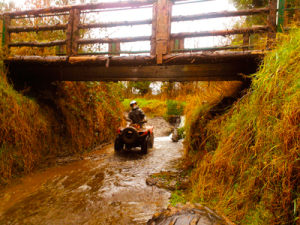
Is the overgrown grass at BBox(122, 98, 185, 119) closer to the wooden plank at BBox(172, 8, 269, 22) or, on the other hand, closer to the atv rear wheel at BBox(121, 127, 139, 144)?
the atv rear wheel at BBox(121, 127, 139, 144)

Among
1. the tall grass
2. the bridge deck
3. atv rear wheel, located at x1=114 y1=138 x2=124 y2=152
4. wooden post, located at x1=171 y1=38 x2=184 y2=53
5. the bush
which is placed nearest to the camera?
the bridge deck

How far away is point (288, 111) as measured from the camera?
2004mm

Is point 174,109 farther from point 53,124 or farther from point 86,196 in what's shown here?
point 86,196

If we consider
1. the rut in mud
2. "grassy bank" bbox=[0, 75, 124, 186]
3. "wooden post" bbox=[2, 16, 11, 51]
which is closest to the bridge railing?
"wooden post" bbox=[2, 16, 11, 51]

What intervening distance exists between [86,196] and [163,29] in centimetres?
351

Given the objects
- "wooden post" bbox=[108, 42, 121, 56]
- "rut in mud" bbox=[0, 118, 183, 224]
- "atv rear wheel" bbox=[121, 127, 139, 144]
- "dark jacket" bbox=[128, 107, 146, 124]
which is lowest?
"rut in mud" bbox=[0, 118, 183, 224]

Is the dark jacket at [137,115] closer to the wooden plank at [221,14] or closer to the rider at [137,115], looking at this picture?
the rider at [137,115]

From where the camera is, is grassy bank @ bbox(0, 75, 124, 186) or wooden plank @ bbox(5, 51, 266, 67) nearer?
wooden plank @ bbox(5, 51, 266, 67)

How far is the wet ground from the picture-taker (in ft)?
9.75

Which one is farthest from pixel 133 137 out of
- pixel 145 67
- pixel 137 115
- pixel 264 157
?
pixel 264 157

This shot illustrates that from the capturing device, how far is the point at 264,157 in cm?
212

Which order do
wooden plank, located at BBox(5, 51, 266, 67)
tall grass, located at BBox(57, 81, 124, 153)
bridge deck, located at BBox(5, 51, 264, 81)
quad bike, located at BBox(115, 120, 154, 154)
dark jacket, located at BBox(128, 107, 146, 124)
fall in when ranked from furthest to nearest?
dark jacket, located at BBox(128, 107, 146, 124)
quad bike, located at BBox(115, 120, 154, 154)
tall grass, located at BBox(57, 81, 124, 153)
bridge deck, located at BBox(5, 51, 264, 81)
wooden plank, located at BBox(5, 51, 266, 67)

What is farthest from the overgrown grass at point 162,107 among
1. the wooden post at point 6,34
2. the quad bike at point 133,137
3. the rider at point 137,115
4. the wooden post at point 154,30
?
the wooden post at point 6,34

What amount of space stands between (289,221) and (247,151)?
102cm
